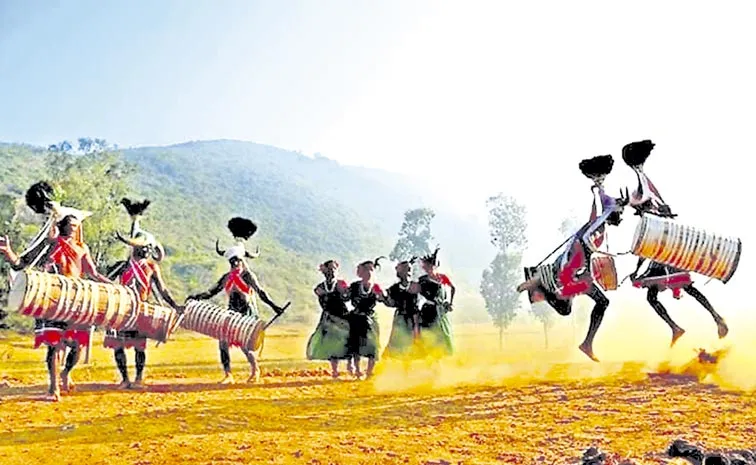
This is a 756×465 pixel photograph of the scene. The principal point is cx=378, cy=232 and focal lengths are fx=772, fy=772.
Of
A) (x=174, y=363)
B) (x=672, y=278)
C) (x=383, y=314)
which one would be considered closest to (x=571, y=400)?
(x=672, y=278)

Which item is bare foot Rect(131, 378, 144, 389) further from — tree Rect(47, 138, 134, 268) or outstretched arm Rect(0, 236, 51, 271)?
tree Rect(47, 138, 134, 268)

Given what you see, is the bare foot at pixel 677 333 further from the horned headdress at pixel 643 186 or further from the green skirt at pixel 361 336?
the green skirt at pixel 361 336

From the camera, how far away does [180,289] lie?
4997cm

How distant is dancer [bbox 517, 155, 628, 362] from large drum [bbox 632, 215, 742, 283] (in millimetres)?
678

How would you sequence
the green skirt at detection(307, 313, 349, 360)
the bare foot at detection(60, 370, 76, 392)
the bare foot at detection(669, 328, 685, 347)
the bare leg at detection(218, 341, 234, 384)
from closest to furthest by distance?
the bare foot at detection(60, 370, 76, 392)
the bare foot at detection(669, 328, 685, 347)
the bare leg at detection(218, 341, 234, 384)
the green skirt at detection(307, 313, 349, 360)

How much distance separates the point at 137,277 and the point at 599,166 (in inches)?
269

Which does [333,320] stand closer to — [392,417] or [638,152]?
[392,417]

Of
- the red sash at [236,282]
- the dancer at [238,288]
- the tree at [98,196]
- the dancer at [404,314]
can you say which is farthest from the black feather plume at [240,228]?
the tree at [98,196]

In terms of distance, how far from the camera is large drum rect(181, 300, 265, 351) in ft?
37.8

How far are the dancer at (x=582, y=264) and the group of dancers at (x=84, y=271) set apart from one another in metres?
4.17

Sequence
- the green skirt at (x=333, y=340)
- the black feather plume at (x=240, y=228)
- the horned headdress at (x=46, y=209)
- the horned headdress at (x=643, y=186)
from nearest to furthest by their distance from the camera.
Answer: the horned headdress at (x=46, y=209)
the horned headdress at (x=643, y=186)
the black feather plume at (x=240, y=228)
the green skirt at (x=333, y=340)

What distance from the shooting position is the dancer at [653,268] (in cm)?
1049

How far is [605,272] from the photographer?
36.5 ft

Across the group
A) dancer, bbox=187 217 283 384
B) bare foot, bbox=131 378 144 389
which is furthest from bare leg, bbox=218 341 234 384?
bare foot, bbox=131 378 144 389
